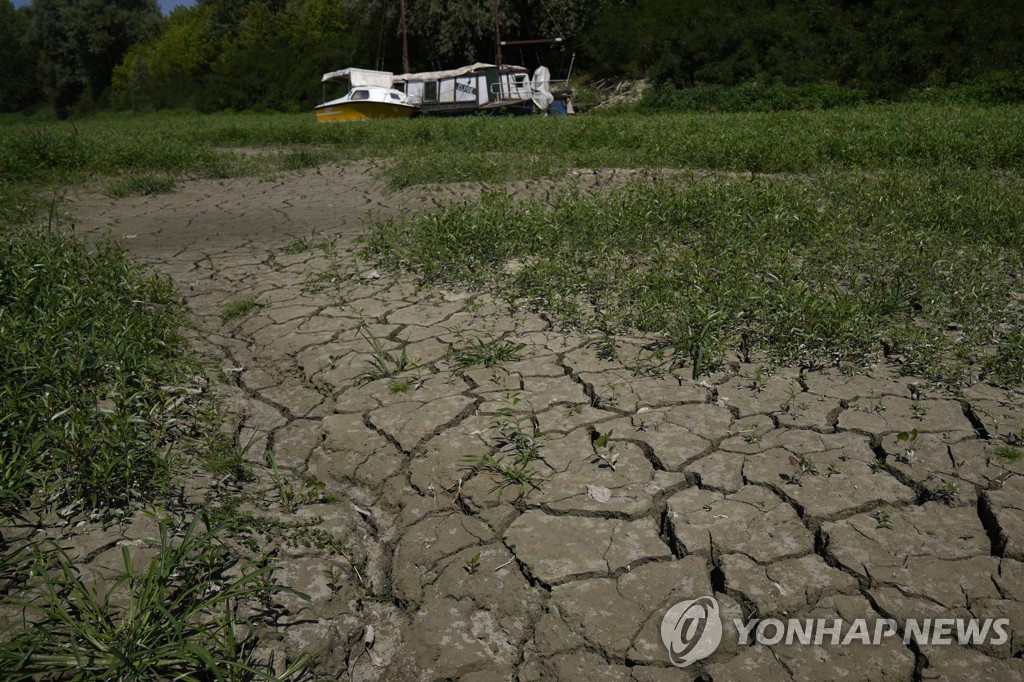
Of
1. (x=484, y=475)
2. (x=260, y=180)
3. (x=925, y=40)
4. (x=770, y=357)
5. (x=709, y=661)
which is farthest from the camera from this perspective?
(x=925, y=40)

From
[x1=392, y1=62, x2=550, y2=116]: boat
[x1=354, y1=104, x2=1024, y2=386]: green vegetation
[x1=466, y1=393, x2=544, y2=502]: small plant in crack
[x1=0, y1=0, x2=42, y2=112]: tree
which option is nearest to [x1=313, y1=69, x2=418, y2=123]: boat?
[x1=392, y1=62, x2=550, y2=116]: boat

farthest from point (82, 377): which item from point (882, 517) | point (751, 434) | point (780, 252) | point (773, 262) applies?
point (780, 252)

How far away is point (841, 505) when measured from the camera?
2.42 m

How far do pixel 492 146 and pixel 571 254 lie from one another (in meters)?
5.77

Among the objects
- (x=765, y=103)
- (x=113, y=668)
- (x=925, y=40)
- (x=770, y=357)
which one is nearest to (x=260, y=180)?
(x=770, y=357)

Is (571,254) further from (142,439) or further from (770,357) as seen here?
(142,439)

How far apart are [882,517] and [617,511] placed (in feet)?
2.84

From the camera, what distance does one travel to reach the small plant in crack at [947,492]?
2416 mm

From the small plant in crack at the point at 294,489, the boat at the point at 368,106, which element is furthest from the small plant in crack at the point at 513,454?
the boat at the point at 368,106

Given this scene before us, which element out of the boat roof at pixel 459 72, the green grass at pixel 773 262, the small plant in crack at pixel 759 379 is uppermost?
the boat roof at pixel 459 72

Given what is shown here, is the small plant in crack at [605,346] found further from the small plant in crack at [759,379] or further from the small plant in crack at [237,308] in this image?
the small plant in crack at [237,308]

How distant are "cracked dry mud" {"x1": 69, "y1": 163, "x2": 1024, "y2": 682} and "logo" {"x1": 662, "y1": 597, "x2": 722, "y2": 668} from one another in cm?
3

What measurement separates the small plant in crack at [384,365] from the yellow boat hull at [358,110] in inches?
790

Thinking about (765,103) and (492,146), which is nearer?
(492,146)
